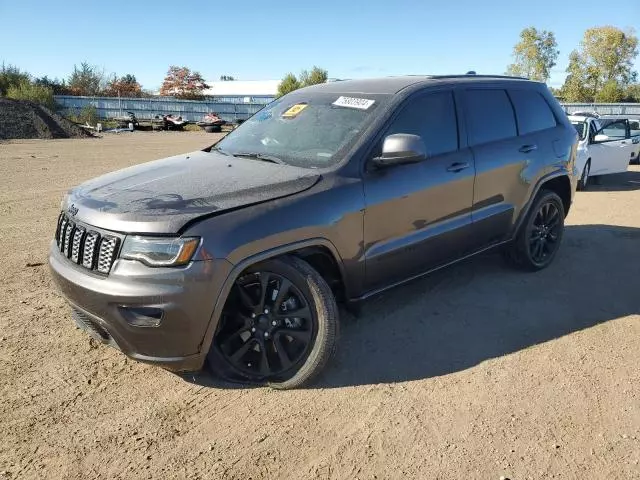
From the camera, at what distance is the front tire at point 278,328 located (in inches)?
125

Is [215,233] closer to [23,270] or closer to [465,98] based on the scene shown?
[465,98]

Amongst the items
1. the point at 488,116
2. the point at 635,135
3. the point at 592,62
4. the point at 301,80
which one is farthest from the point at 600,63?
the point at 488,116

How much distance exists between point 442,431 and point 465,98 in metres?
2.82

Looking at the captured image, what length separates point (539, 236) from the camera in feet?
17.6

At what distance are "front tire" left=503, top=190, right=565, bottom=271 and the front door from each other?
1062 millimetres

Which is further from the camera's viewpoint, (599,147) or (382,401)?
(599,147)

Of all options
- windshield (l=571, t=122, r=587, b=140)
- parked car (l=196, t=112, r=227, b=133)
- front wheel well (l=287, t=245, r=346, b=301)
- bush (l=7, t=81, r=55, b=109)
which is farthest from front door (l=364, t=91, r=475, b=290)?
bush (l=7, t=81, r=55, b=109)

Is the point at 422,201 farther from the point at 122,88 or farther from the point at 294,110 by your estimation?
the point at 122,88

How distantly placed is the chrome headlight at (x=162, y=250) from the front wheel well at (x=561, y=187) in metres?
3.97

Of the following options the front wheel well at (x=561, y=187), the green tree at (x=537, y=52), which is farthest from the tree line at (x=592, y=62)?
the front wheel well at (x=561, y=187)

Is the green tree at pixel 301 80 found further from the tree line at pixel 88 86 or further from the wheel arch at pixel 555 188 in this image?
the wheel arch at pixel 555 188

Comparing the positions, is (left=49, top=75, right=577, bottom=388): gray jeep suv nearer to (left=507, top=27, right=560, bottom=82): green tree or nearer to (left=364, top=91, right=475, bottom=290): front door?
(left=364, top=91, right=475, bottom=290): front door

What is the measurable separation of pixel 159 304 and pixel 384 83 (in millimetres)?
2615

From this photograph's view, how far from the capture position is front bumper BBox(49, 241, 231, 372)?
9.20 ft
